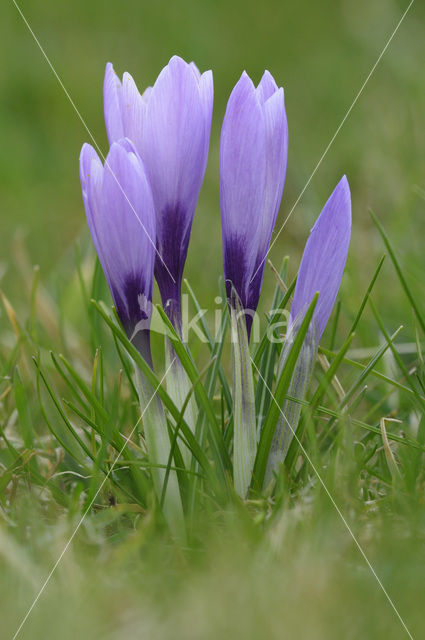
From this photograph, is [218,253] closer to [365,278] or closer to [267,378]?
[365,278]

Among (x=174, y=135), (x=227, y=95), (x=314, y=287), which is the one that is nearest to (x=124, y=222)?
(x=174, y=135)

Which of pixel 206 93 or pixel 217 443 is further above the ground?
pixel 206 93

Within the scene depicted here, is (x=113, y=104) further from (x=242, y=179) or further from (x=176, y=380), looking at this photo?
(x=176, y=380)

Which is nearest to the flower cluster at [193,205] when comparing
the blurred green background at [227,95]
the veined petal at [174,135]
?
the veined petal at [174,135]

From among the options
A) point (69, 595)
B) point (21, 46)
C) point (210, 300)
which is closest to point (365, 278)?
point (210, 300)

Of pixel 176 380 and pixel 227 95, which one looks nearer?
pixel 176 380

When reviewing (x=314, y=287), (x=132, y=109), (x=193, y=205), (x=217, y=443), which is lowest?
(x=217, y=443)

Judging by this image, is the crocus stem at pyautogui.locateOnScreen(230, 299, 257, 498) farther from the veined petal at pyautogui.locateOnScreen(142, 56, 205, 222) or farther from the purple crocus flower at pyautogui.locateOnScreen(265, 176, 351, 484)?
the veined petal at pyautogui.locateOnScreen(142, 56, 205, 222)
